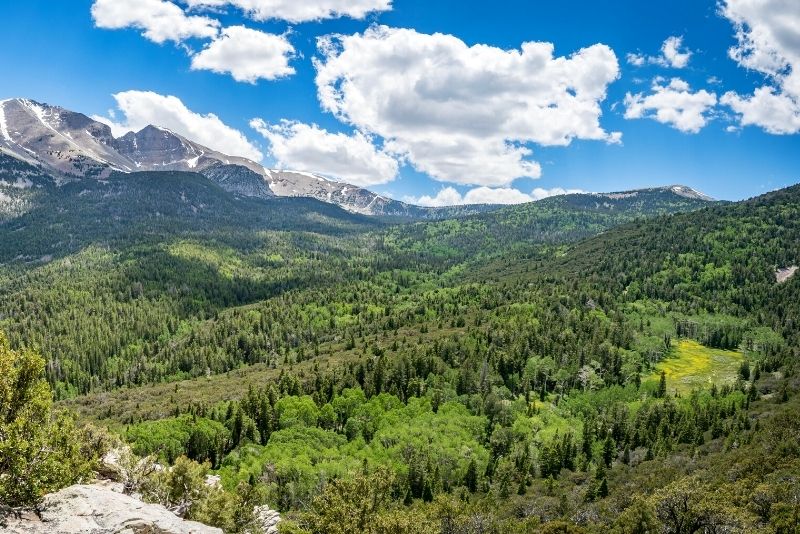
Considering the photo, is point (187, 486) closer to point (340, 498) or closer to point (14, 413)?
point (340, 498)

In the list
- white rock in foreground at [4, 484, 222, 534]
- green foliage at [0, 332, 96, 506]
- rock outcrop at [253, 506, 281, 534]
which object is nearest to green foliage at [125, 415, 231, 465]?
rock outcrop at [253, 506, 281, 534]

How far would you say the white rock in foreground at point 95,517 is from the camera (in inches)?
1468

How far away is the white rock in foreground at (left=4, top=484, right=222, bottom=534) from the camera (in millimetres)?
37281

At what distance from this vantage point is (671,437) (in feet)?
567

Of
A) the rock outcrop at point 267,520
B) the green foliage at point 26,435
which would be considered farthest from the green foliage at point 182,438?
the green foliage at point 26,435

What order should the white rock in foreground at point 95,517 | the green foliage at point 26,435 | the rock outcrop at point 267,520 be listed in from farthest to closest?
the rock outcrop at point 267,520 < the green foliage at point 26,435 < the white rock in foreground at point 95,517

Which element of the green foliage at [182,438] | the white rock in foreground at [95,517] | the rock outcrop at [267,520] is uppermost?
the white rock in foreground at [95,517]

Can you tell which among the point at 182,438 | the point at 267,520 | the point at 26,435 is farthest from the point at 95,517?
the point at 182,438

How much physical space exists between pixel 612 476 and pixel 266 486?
325ft

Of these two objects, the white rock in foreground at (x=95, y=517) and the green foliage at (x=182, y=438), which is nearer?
the white rock in foreground at (x=95, y=517)

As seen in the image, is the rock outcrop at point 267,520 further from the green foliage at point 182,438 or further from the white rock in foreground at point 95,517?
→ the white rock in foreground at point 95,517

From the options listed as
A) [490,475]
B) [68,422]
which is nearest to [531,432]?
[490,475]

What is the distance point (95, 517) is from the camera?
3869 centimetres

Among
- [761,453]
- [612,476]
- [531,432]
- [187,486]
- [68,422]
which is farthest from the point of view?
[531,432]
